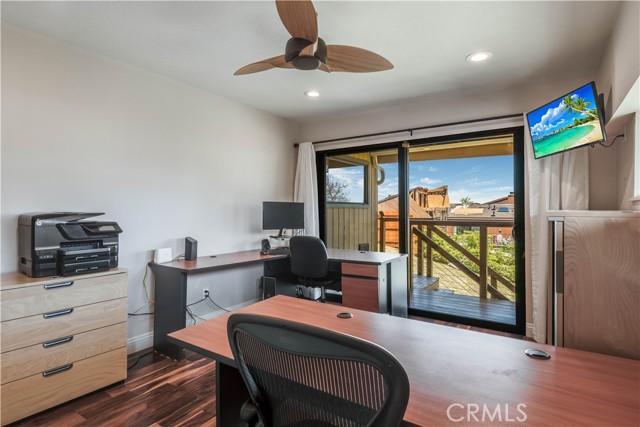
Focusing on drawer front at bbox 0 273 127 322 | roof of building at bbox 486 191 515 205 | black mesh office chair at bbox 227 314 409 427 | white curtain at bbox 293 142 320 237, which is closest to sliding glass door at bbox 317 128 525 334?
roof of building at bbox 486 191 515 205

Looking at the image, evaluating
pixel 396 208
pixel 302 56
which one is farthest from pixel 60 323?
pixel 396 208

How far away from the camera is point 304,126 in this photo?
186 inches

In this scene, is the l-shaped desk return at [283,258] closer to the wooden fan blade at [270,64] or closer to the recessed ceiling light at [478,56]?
the wooden fan blade at [270,64]

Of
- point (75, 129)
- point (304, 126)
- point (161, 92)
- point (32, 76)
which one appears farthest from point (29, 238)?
point (304, 126)

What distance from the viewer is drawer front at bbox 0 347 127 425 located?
1847 millimetres

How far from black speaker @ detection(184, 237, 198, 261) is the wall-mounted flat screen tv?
3253mm

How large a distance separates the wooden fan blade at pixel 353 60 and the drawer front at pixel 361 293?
1.86 m

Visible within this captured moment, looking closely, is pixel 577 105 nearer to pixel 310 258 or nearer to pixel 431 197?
pixel 431 197

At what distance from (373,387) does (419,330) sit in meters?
0.76

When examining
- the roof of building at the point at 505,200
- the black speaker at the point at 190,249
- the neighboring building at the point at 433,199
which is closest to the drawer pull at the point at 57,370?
the black speaker at the point at 190,249

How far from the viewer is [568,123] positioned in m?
2.41

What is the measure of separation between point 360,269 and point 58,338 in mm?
2317

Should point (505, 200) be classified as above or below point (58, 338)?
above

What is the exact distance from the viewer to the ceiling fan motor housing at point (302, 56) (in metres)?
1.74
